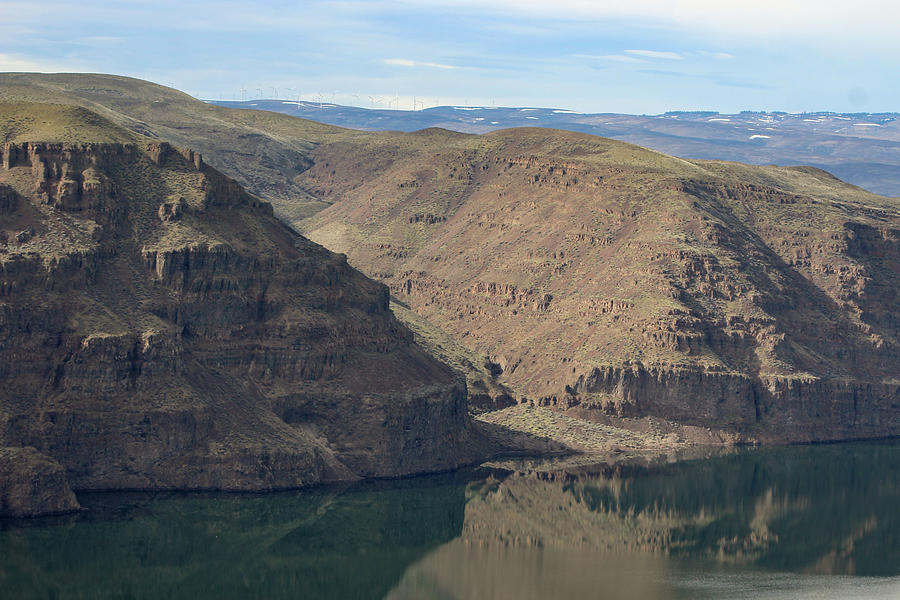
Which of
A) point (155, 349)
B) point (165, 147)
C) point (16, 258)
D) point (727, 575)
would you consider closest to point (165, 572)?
point (155, 349)

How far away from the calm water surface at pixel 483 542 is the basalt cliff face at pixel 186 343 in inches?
206

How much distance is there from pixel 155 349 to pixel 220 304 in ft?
50.0

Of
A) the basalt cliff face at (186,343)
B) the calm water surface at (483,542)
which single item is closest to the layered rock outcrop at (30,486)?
the calm water surface at (483,542)

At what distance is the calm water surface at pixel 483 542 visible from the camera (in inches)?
5448

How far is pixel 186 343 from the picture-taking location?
17212 cm

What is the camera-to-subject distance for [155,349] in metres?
162

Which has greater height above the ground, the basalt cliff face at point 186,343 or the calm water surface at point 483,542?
the basalt cliff face at point 186,343

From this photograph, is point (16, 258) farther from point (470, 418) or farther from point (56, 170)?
point (470, 418)

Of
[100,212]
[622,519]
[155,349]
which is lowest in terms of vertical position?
[622,519]

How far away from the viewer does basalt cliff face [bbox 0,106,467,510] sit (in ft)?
519

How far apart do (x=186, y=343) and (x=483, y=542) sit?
133ft

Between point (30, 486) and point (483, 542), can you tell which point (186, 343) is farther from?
point (483, 542)

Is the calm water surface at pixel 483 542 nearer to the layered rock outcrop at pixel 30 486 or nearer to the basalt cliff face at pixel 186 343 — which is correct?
the layered rock outcrop at pixel 30 486

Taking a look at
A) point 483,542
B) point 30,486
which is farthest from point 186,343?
point 483,542
